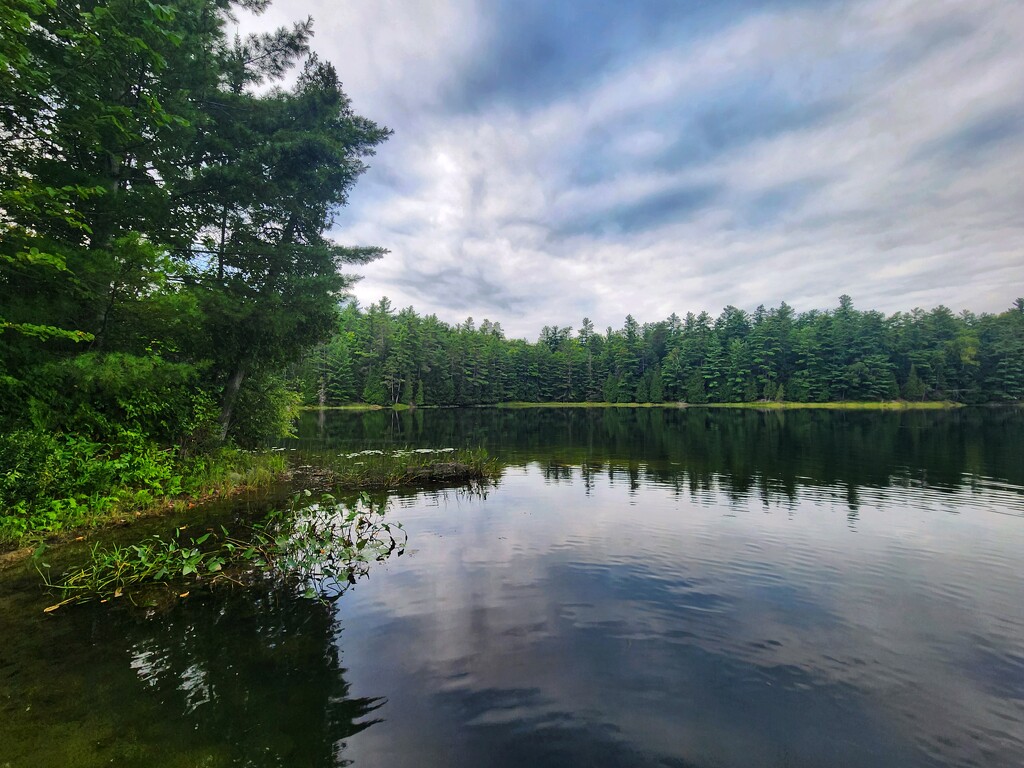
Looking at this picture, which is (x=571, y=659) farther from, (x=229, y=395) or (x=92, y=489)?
(x=229, y=395)

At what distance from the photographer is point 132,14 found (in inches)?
340

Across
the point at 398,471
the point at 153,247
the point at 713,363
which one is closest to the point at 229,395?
the point at 398,471

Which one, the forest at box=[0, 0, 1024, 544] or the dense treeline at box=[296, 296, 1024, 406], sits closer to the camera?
the forest at box=[0, 0, 1024, 544]

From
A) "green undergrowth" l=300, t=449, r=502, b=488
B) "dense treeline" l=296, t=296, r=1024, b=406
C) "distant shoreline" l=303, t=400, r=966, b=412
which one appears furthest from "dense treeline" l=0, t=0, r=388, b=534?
"dense treeline" l=296, t=296, r=1024, b=406

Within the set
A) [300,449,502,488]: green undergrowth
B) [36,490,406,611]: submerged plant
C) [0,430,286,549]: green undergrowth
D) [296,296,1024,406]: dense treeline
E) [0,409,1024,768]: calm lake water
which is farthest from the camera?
[296,296,1024,406]: dense treeline

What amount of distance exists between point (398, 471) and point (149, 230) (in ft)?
31.9

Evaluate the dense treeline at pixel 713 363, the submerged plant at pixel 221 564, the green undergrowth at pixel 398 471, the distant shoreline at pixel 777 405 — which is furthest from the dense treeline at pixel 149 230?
the dense treeline at pixel 713 363

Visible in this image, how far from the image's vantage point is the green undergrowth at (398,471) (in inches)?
585

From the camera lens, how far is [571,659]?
512 centimetres

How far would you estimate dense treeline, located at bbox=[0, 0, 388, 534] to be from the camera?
26.7 feet

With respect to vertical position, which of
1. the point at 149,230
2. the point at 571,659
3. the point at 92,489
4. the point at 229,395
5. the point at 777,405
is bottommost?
the point at 571,659

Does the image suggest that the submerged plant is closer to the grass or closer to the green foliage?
the grass

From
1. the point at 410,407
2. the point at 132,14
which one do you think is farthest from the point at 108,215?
the point at 410,407

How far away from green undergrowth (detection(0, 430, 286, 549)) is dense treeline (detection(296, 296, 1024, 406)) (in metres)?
63.1
